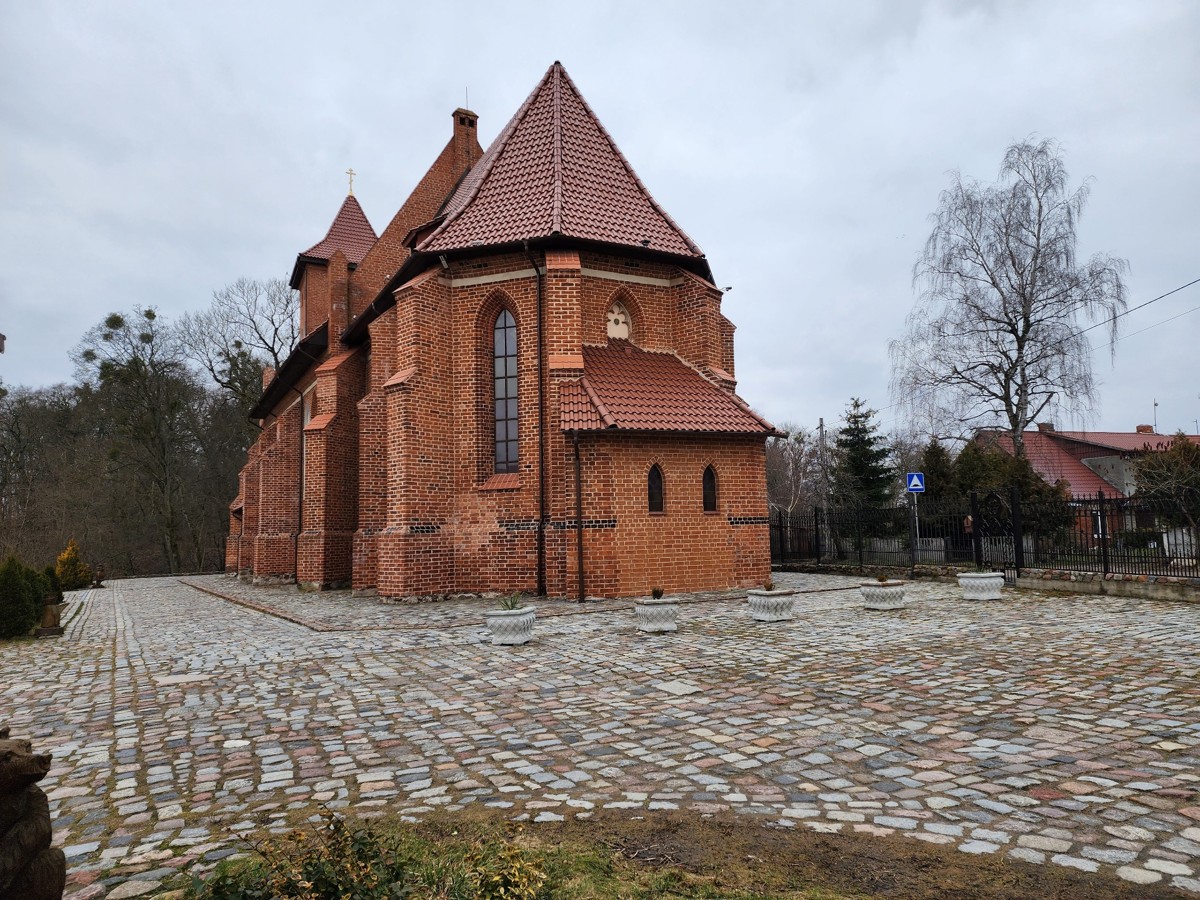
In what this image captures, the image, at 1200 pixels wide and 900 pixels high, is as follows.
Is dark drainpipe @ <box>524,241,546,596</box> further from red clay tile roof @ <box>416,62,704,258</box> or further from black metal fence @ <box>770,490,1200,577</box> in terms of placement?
black metal fence @ <box>770,490,1200,577</box>

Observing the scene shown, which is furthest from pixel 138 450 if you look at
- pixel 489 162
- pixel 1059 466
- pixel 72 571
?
pixel 1059 466

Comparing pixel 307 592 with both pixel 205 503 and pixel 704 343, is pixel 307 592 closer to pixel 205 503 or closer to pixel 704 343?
pixel 704 343

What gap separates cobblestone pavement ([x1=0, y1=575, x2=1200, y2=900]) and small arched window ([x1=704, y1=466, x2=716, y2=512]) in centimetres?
487

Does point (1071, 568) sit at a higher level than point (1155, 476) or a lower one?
lower

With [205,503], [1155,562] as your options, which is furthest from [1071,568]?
[205,503]

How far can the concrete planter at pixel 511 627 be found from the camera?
29.4 feet

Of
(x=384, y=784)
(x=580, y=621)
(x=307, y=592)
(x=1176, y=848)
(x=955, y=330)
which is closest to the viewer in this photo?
(x=1176, y=848)

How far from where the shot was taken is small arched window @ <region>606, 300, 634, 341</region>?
1561cm

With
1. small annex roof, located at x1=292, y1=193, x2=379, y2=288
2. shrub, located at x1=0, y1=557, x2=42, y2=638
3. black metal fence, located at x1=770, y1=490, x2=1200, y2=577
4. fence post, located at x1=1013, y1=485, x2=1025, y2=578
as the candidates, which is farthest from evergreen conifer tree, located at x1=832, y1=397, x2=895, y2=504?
shrub, located at x1=0, y1=557, x2=42, y2=638

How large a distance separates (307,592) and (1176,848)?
708 inches

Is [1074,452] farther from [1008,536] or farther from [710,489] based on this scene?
[710,489]

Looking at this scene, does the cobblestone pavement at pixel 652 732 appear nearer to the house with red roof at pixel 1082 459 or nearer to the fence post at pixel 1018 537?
the fence post at pixel 1018 537

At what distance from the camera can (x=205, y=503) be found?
39.1 meters

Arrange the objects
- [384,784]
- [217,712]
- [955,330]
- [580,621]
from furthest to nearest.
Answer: [955,330] → [580,621] → [217,712] → [384,784]
